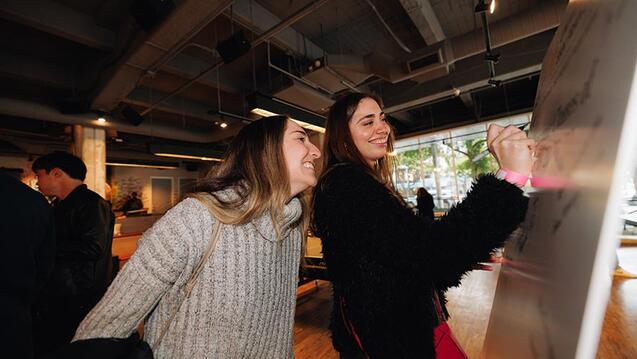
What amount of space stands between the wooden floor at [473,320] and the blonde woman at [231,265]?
6.26 ft

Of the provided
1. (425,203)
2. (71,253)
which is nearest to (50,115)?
(71,253)

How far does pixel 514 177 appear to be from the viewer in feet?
2.06

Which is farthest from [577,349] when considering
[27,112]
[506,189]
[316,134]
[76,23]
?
[316,134]

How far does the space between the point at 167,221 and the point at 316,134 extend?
7.60 m

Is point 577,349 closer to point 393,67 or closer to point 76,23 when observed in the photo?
point 393,67

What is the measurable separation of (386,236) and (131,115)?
6522mm

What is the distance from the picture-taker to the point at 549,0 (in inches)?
135

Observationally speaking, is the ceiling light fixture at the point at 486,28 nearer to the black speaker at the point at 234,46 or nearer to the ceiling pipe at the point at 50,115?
the black speaker at the point at 234,46

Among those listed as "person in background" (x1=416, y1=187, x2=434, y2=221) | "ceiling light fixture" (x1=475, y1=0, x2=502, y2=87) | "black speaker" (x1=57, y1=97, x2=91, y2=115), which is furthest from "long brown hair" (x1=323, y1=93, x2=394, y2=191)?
"black speaker" (x1=57, y1=97, x2=91, y2=115)

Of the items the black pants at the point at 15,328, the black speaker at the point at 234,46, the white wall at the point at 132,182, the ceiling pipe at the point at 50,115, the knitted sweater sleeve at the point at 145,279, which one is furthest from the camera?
the white wall at the point at 132,182

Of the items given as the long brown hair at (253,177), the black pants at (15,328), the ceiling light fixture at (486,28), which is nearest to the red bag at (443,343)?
the long brown hair at (253,177)

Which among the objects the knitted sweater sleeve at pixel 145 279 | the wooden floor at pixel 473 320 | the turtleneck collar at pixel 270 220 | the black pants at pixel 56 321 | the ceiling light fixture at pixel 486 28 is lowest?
the wooden floor at pixel 473 320

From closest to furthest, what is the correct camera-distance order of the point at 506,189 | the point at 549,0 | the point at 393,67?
the point at 506,189
the point at 549,0
the point at 393,67

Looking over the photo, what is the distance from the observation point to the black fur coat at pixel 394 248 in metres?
0.66
